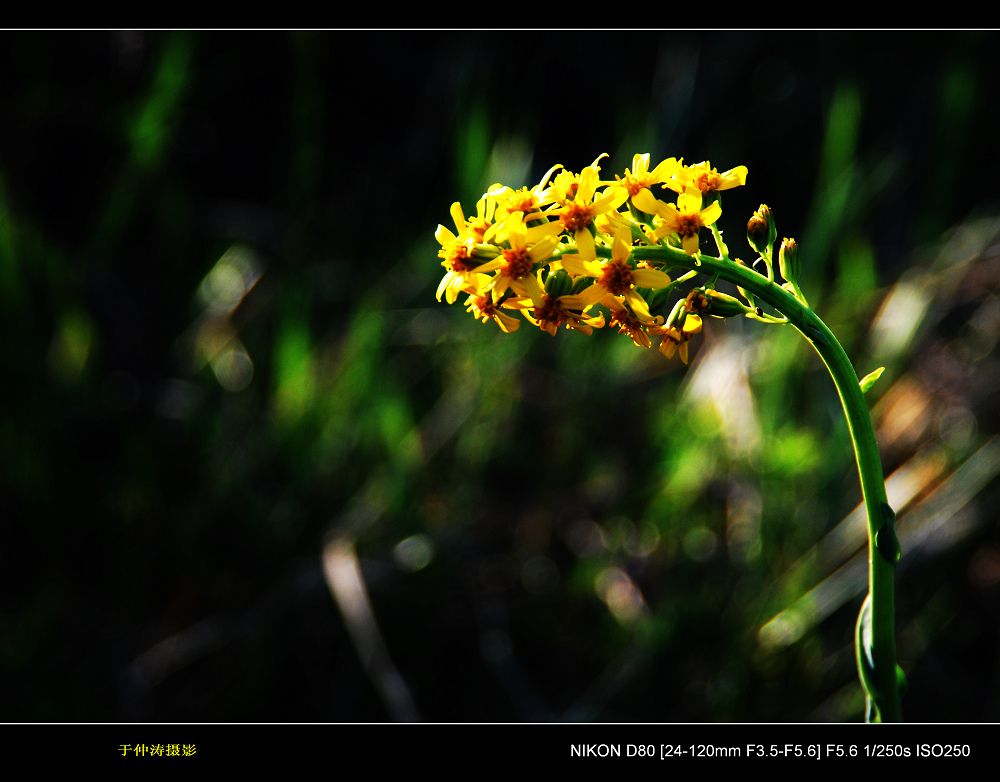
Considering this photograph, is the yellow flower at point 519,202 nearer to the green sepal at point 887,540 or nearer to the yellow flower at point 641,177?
the yellow flower at point 641,177

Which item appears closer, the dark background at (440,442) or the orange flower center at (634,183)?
the orange flower center at (634,183)

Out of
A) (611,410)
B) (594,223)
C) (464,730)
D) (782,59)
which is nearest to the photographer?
(594,223)

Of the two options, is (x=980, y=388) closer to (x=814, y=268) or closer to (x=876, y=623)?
(x=814, y=268)

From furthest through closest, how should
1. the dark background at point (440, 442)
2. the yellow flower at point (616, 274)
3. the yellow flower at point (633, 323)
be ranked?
the dark background at point (440, 442) → the yellow flower at point (633, 323) → the yellow flower at point (616, 274)

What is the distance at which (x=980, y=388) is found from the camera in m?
2.62

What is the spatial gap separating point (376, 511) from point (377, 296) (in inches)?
37.2

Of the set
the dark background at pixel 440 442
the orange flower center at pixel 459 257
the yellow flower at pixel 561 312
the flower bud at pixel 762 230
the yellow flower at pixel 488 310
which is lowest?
the dark background at pixel 440 442

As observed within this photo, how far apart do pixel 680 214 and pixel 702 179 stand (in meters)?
0.11

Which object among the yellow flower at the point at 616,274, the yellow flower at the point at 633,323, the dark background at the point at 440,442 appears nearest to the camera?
the yellow flower at the point at 616,274

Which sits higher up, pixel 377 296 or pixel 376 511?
pixel 377 296

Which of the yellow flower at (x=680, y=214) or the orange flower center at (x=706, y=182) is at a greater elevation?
the orange flower center at (x=706, y=182)

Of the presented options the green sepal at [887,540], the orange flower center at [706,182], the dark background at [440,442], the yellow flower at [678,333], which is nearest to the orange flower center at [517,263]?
the yellow flower at [678,333]

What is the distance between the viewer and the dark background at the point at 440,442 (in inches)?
85.4

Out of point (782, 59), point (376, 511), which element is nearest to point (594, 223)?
point (376, 511)
